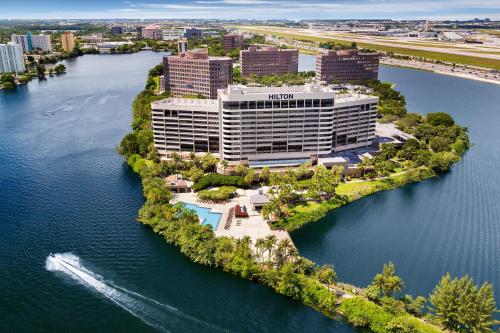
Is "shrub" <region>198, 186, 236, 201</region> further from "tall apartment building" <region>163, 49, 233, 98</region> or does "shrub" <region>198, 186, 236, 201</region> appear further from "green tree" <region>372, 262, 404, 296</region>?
"tall apartment building" <region>163, 49, 233, 98</region>

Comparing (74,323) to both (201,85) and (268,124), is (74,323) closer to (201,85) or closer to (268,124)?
(268,124)

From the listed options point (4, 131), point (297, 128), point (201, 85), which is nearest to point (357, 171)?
point (297, 128)

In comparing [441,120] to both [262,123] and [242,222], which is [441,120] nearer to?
[262,123]

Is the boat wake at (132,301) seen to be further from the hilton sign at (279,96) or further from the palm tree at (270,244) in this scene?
the hilton sign at (279,96)

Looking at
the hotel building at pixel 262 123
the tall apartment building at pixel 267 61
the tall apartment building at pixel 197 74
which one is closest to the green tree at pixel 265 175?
the hotel building at pixel 262 123

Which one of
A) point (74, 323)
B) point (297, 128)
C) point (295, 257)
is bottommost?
point (74, 323)

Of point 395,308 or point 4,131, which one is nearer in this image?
point 395,308
